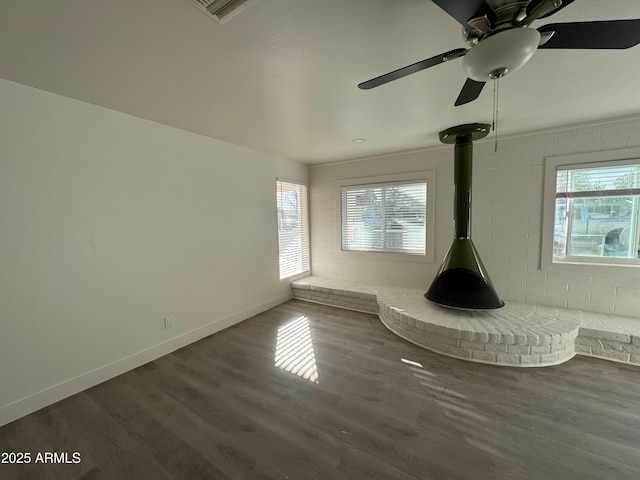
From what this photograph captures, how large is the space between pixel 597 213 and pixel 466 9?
336 cm

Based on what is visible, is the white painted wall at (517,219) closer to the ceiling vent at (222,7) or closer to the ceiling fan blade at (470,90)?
the ceiling fan blade at (470,90)

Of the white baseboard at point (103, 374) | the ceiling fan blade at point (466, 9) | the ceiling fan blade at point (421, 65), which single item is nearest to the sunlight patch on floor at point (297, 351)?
the white baseboard at point (103, 374)

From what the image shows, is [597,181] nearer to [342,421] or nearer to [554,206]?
[554,206]

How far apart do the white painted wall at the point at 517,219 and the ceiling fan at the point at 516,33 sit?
230 cm

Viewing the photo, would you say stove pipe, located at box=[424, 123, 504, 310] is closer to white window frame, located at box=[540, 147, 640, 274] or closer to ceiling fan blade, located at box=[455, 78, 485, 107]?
white window frame, located at box=[540, 147, 640, 274]

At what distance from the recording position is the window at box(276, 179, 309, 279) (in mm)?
4281

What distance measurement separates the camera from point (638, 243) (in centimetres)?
276

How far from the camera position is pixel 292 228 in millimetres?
4523

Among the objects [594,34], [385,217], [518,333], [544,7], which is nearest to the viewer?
[544,7]

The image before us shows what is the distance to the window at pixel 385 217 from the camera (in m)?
3.90

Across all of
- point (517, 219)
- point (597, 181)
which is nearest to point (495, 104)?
point (517, 219)

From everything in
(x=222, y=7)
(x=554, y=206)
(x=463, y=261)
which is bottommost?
(x=463, y=261)

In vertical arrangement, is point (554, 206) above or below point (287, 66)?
below

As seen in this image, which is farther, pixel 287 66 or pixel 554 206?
pixel 554 206
